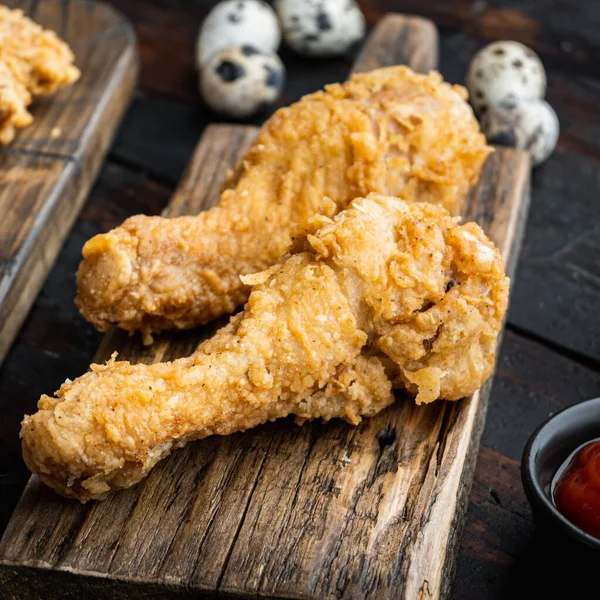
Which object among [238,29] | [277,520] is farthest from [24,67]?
[277,520]

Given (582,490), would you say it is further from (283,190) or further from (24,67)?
(24,67)

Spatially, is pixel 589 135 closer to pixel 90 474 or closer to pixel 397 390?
pixel 397 390

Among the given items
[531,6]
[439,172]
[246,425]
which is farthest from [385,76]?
[531,6]

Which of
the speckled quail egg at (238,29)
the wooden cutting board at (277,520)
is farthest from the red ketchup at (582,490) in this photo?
the speckled quail egg at (238,29)

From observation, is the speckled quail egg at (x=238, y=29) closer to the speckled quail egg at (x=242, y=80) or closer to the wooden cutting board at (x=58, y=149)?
the speckled quail egg at (x=242, y=80)

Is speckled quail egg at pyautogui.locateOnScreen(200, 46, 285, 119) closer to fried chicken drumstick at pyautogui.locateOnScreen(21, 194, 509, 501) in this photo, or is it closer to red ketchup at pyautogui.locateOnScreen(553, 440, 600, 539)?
fried chicken drumstick at pyautogui.locateOnScreen(21, 194, 509, 501)

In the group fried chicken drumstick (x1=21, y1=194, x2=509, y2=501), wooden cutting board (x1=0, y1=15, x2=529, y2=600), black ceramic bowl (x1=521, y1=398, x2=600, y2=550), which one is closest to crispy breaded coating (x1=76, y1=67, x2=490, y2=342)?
fried chicken drumstick (x1=21, y1=194, x2=509, y2=501)

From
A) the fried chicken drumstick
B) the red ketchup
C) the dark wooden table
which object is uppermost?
the fried chicken drumstick
